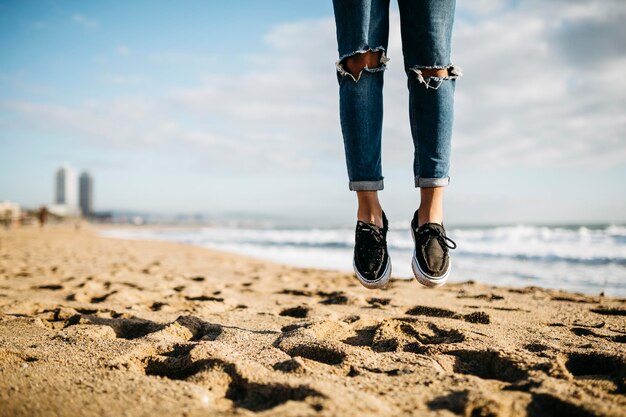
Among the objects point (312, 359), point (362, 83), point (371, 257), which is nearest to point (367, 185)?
point (371, 257)

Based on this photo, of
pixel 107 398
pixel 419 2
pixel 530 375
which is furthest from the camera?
pixel 419 2

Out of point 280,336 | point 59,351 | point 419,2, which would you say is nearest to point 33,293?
point 59,351

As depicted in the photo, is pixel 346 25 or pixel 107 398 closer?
pixel 107 398

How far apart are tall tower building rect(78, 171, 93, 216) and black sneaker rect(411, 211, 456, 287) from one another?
113204mm

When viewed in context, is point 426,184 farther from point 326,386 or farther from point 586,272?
point 586,272

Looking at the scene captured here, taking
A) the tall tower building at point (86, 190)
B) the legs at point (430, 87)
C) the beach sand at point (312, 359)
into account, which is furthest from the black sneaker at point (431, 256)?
the tall tower building at point (86, 190)

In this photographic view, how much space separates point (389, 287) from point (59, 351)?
262cm

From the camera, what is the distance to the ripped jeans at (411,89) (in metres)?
1.73

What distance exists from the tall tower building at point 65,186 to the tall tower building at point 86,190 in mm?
1984

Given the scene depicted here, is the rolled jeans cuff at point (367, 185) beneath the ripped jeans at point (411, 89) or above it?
beneath

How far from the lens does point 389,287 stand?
3576 millimetres

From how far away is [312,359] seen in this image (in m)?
1.50

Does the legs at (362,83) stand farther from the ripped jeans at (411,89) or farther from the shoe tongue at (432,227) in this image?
the shoe tongue at (432,227)

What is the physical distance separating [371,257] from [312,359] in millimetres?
546
